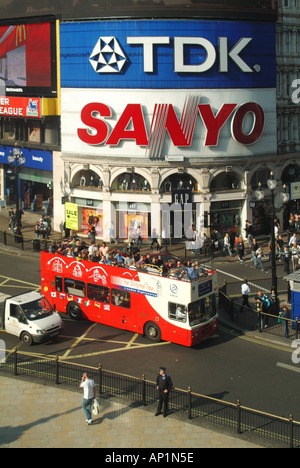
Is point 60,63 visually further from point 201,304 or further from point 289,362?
point 289,362

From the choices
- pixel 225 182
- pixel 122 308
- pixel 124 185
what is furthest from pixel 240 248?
pixel 122 308

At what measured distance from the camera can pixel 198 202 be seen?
46.3 m

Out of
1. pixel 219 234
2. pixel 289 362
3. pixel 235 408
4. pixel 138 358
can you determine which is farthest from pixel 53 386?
pixel 219 234

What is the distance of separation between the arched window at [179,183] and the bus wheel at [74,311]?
17087 mm

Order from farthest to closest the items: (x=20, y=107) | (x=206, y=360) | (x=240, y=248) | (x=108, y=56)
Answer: (x=20, y=107)
(x=108, y=56)
(x=240, y=248)
(x=206, y=360)

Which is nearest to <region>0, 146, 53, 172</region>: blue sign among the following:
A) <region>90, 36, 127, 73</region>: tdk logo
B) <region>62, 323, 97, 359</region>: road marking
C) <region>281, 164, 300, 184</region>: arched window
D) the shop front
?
the shop front

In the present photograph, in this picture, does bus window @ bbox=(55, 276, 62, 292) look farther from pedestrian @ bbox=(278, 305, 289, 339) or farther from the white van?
pedestrian @ bbox=(278, 305, 289, 339)

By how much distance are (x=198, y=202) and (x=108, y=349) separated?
2060cm

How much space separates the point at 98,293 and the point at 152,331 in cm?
349

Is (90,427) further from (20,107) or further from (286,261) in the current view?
(20,107)

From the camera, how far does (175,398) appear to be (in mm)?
22000

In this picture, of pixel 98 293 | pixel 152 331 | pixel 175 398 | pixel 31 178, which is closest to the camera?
pixel 175 398

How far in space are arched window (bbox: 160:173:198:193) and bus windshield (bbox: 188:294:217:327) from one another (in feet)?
63.5

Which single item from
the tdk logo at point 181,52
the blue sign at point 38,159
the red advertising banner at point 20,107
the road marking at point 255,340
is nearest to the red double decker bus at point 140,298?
the road marking at point 255,340
